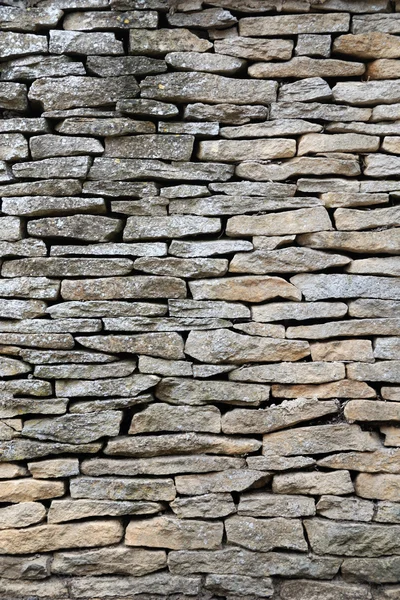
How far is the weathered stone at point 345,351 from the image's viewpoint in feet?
8.90

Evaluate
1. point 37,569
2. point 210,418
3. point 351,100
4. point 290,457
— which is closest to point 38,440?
point 37,569

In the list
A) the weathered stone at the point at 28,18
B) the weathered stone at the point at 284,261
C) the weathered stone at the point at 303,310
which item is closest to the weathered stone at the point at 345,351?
the weathered stone at the point at 303,310

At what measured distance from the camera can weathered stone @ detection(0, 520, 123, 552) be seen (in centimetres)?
272

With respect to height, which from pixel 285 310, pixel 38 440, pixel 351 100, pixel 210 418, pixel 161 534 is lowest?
pixel 161 534

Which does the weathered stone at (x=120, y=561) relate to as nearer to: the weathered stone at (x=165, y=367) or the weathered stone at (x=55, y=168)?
the weathered stone at (x=165, y=367)

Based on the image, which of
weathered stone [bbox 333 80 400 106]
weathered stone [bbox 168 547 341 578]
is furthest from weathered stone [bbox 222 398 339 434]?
weathered stone [bbox 333 80 400 106]

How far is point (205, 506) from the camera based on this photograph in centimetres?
271

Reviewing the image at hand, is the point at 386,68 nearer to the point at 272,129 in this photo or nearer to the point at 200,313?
the point at 272,129

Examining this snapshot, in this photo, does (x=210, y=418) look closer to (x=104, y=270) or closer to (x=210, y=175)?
(x=104, y=270)

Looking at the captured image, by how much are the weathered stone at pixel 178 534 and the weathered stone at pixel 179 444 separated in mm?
364

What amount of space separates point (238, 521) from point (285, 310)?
1.11 m

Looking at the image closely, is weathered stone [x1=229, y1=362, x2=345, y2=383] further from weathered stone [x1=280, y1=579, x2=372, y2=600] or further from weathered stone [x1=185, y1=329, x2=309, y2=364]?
weathered stone [x1=280, y1=579, x2=372, y2=600]

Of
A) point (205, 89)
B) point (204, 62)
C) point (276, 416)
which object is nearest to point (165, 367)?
point (276, 416)

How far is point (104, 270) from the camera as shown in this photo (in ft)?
8.95
